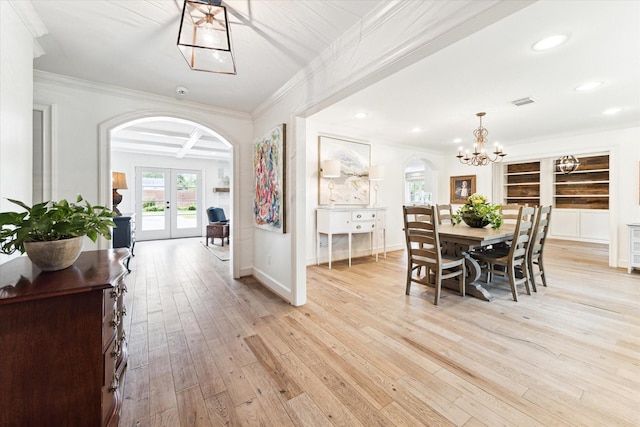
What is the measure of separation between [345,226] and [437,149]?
3846mm

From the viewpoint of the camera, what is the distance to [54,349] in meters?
0.98

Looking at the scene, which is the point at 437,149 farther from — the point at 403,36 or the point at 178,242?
the point at 178,242

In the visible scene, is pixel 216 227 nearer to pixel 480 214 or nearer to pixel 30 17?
pixel 30 17

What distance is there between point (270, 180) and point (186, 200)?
18.7 feet

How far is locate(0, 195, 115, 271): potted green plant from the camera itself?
103 centimetres

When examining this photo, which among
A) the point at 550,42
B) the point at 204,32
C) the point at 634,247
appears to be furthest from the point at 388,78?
the point at 634,247

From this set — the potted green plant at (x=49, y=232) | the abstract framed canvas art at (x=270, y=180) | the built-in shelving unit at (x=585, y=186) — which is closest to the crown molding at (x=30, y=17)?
the potted green plant at (x=49, y=232)

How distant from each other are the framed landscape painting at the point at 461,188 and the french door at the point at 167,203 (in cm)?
740

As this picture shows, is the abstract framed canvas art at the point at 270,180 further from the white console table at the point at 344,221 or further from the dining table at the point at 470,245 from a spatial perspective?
the dining table at the point at 470,245

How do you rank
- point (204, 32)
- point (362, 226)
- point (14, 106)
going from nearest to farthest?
point (204, 32) < point (14, 106) < point (362, 226)

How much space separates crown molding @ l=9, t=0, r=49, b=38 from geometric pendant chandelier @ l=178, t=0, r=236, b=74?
1.12 metres

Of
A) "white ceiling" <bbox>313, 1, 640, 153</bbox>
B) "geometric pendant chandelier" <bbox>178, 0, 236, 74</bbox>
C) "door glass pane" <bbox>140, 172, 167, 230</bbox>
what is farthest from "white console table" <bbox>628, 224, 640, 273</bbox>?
"door glass pane" <bbox>140, 172, 167, 230</bbox>

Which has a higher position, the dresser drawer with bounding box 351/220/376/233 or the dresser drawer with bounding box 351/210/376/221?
the dresser drawer with bounding box 351/210/376/221

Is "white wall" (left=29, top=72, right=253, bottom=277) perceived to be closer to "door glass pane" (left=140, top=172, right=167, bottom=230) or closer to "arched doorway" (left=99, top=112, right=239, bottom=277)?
"arched doorway" (left=99, top=112, right=239, bottom=277)
